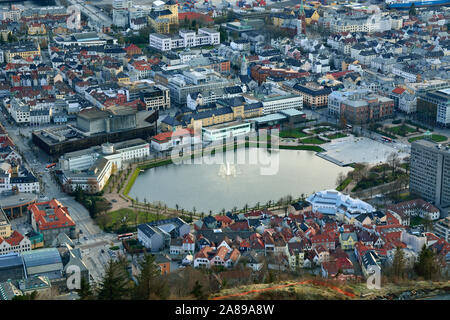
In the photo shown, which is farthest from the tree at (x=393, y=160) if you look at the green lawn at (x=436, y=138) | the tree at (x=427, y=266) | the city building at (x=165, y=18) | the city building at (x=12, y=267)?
the city building at (x=165, y=18)

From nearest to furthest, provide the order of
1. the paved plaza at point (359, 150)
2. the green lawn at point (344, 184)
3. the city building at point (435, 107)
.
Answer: the green lawn at point (344, 184) → the paved plaza at point (359, 150) → the city building at point (435, 107)

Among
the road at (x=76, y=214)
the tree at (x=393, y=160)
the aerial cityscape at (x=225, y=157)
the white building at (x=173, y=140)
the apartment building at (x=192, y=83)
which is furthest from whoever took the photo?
the apartment building at (x=192, y=83)

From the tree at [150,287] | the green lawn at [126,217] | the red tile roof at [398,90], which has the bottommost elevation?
the green lawn at [126,217]

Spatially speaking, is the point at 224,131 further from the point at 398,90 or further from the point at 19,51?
the point at 19,51

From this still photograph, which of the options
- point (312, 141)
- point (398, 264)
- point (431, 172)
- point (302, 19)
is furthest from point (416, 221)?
point (302, 19)

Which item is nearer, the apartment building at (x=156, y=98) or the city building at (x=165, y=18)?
the apartment building at (x=156, y=98)

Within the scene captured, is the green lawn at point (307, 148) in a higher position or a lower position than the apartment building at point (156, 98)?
lower

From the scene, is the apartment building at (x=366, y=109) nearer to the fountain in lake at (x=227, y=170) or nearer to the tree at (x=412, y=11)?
the fountain in lake at (x=227, y=170)

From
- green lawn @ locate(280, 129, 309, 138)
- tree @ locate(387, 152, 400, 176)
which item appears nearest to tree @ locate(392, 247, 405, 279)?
tree @ locate(387, 152, 400, 176)
